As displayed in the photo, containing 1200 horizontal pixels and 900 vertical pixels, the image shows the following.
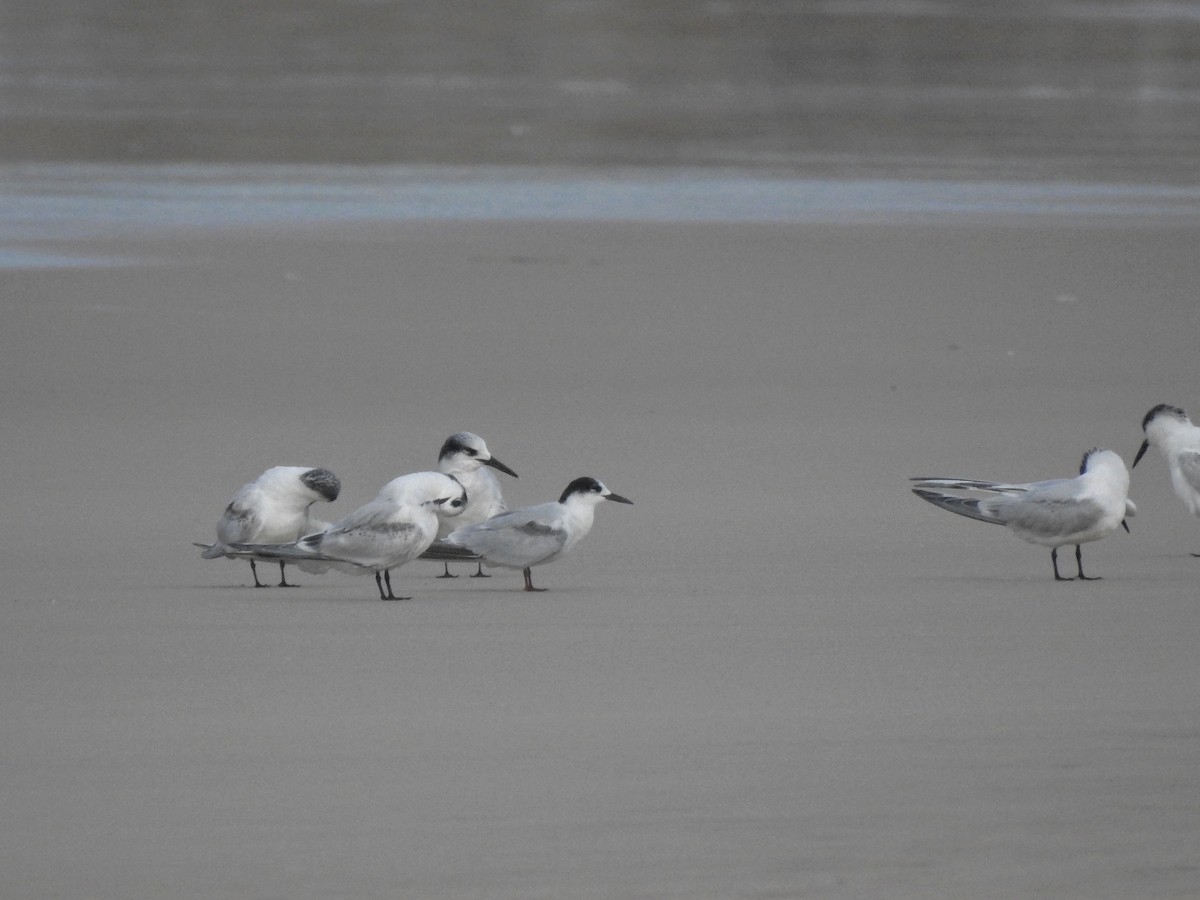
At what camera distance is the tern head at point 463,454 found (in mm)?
7379

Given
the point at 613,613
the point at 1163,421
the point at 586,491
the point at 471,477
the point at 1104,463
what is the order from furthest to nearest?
the point at 1163,421, the point at 471,477, the point at 586,491, the point at 1104,463, the point at 613,613

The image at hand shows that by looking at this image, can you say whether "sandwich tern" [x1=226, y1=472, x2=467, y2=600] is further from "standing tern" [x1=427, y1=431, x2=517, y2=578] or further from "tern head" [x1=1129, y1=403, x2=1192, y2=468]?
"tern head" [x1=1129, y1=403, x2=1192, y2=468]

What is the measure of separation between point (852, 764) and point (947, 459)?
13.6ft

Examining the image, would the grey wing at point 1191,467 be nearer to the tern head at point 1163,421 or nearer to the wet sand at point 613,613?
the tern head at point 1163,421

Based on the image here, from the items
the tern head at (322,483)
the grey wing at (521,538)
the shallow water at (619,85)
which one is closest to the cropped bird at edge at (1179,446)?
the grey wing at (521,538)

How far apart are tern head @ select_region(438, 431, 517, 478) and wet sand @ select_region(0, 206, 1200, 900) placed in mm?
454

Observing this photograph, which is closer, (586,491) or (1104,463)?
(1104,463)

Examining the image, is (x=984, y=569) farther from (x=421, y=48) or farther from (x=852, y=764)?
(x=421, y=48)

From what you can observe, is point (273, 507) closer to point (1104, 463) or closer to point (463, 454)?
point (463, 454)

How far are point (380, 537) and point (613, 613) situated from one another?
744 mm

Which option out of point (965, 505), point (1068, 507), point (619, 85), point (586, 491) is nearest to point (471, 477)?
point (586, 491)

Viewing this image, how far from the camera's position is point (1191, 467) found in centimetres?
752

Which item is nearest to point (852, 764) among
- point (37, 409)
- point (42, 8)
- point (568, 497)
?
point (568, 497)

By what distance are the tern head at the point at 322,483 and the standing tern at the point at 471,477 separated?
1.66 feet
